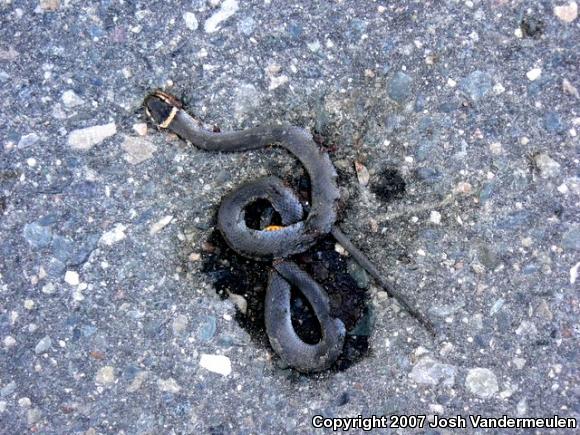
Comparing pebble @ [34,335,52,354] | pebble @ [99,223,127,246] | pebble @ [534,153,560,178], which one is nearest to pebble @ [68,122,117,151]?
pebble @ [99,223,127,246]

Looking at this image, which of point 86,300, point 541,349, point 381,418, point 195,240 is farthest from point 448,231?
point 86,300

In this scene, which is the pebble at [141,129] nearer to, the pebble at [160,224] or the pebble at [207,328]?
the pebble at [160,224]

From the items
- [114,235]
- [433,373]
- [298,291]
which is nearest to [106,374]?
[114,235]

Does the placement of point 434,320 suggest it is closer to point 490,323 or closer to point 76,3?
point 490,323

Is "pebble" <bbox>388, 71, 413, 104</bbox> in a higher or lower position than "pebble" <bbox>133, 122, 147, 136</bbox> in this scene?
higher

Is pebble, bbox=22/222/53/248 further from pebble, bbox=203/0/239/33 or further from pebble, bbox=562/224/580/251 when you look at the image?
pebble, bbox=562/224/580/251

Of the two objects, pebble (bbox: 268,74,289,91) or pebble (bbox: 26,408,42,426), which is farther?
pebble (bbox: 268,74,289,91)

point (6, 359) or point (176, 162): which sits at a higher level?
point (176, 162)
